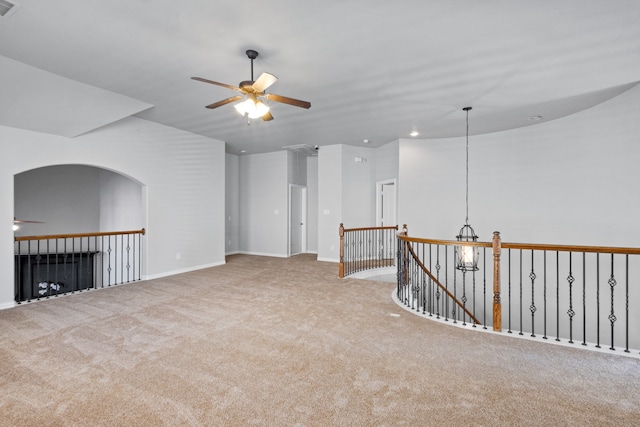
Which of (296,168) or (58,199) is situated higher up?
(296,168)

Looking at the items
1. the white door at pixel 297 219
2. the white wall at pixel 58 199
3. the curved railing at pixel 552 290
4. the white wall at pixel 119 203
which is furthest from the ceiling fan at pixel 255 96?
the white wall at pixel 58 199

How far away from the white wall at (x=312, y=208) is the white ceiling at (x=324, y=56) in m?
4.28

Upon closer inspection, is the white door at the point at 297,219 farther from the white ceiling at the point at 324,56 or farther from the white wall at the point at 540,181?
the white ceiling at the point at 324,56

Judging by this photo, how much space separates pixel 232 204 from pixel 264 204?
3.38 ft

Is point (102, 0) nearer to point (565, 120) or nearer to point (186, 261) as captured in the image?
point (186, 261)

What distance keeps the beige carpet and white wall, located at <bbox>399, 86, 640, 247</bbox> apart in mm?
3064

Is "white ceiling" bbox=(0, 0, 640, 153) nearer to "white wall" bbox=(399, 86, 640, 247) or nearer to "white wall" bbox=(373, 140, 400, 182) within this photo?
"white wall" bbox=(399, 86, 640, 247)

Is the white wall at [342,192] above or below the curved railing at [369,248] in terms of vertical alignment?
above

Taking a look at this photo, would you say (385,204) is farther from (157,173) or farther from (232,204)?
(157,173)

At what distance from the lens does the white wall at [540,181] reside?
4473 mm

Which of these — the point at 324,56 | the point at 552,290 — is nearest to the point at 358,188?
the point at 552,290

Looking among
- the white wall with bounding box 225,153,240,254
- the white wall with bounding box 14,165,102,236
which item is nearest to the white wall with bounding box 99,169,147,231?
the white wall with bounding box 14,165,102,236

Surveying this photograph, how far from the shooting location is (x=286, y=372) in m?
2.59

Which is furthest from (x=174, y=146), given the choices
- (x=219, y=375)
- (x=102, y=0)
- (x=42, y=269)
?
(x=42, y=269)
